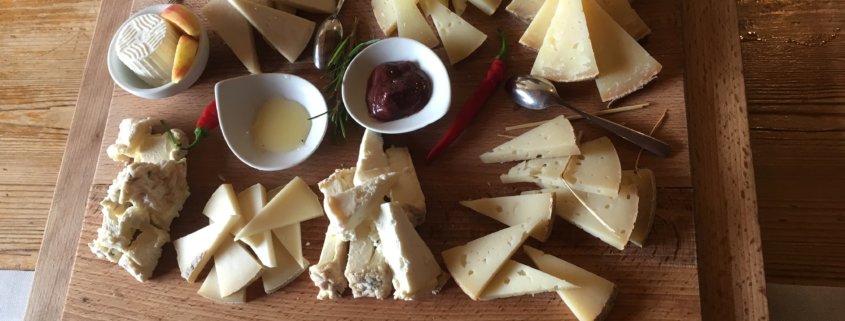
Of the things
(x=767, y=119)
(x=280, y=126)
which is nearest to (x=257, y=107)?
(x=280, y=126)

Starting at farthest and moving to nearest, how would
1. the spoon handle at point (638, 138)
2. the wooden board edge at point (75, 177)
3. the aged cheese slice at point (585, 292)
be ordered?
the wooden board edge at point (75, 177) → the spoon handle at point (638, 138) → the aged cheese slice at point (585, 292)

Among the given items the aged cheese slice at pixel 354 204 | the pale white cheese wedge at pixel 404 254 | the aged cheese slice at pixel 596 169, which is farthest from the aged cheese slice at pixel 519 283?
the aged cheese slice at pixel 354 204

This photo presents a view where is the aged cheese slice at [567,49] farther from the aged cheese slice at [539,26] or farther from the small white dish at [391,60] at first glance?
the small white dish at [391,60]

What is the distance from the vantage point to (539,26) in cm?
187

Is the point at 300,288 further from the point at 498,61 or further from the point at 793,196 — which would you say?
the point at 793,196

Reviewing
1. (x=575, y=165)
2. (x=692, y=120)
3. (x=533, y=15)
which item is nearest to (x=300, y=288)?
(x=575, y=165)

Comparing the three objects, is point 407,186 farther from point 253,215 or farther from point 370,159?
point 253,215

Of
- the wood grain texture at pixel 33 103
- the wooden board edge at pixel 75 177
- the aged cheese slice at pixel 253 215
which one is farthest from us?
the wood grain texture at pixel 33 103

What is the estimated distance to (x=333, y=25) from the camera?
1.99 metres

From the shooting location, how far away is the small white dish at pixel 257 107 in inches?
73.4

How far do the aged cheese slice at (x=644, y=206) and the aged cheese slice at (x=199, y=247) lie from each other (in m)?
1.20

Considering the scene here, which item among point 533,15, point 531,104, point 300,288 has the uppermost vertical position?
point 533,15

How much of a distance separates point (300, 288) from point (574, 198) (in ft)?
2.83

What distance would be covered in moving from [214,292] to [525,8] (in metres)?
1.33
